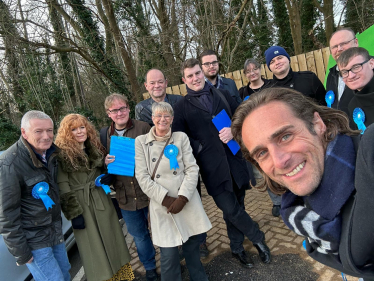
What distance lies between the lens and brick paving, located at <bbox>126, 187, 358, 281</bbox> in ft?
8.57

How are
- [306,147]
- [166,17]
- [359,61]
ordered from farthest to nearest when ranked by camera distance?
1. [166,17]
2. [359,61]
3. [306,147]

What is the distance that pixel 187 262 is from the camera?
2533 mm

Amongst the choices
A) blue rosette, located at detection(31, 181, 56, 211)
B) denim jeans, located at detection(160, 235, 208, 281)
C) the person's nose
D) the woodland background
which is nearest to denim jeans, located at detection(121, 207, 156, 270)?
denim jeans, located at detection(160, 235, 208, 281)

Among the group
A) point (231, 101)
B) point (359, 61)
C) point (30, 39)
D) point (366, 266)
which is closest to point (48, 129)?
point (231, 101)

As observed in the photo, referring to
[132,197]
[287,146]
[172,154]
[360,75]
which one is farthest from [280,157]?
[132,197]

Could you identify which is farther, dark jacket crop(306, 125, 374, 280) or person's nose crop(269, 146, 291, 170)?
person's nose crop(269, 146, 291, 170)

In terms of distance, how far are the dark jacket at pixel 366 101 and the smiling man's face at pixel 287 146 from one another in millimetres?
1310

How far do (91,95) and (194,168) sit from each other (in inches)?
612

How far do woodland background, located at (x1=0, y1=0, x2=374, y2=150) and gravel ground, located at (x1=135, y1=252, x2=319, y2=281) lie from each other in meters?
5.92

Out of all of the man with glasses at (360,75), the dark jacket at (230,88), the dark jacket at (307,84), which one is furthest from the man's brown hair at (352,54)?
the dark jacket at (230,88)

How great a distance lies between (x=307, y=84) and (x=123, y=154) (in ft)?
8.10

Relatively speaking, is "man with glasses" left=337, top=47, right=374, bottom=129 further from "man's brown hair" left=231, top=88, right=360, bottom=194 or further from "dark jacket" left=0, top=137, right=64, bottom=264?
"dark jacket" left=0, top=137, right=64, bottom=264

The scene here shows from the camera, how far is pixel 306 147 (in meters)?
1.10

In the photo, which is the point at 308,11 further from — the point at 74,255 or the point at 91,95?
the point at 74,255
